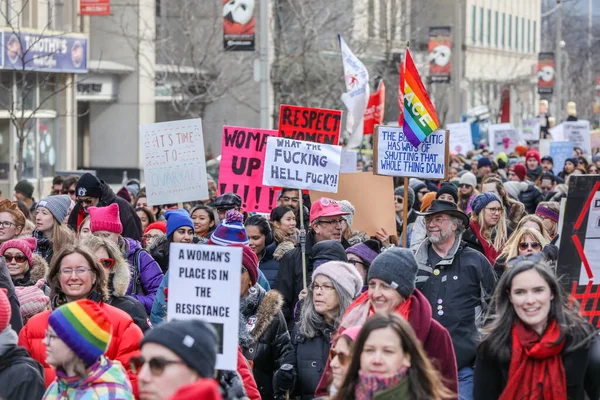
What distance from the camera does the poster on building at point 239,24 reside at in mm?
24328

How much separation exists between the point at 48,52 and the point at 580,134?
1258 cm

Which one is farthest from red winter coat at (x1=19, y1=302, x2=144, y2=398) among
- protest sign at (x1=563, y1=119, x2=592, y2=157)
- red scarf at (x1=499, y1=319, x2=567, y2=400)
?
protest sign at (x1=563, y1=119, x2=592, y2=157)

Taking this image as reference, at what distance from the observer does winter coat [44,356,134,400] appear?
488 cm

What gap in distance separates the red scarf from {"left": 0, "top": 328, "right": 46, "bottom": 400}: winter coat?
2079 millimetres

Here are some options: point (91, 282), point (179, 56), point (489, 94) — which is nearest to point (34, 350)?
point (91, 282)

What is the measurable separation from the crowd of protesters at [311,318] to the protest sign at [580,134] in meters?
17.3

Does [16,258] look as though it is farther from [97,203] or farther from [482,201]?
[482,201]

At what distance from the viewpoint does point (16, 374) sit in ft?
17.9

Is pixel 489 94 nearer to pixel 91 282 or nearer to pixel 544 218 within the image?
pixel 544 218

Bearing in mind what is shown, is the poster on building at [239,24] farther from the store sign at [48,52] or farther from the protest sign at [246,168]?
the protest sign at [246,168]

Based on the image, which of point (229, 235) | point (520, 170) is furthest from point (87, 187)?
point (520, 170)

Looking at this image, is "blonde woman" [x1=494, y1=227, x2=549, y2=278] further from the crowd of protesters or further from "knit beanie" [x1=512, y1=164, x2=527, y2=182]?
"knit beanie" [x1=512, y1=164, x2=527, y2=182]

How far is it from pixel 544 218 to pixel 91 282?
5.67 m

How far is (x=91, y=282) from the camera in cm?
652
